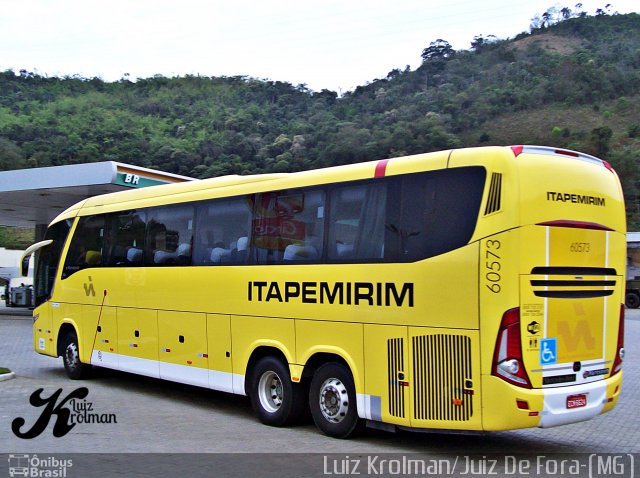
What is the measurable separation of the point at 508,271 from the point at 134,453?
4472mm

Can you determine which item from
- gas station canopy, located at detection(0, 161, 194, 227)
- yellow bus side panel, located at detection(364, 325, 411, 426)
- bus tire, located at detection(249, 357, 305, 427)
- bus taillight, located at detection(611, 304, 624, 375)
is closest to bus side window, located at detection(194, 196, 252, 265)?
bus tire, located at detection(249, 357, 305, 427)

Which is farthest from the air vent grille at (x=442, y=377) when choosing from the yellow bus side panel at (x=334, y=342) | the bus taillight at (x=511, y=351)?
the yellow bus side panel at (x=334, y=342)

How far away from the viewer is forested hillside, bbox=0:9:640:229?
74625mm

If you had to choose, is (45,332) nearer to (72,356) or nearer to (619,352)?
(72,356)

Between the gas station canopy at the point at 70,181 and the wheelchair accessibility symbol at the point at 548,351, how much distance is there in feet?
63.8

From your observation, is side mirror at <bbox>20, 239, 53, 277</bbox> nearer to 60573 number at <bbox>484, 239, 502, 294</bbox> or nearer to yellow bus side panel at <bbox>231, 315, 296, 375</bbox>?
yellow bus side panel at <bbox>231, 315, 296, 375</bbox>

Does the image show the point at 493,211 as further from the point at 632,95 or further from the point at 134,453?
the point at 632,95

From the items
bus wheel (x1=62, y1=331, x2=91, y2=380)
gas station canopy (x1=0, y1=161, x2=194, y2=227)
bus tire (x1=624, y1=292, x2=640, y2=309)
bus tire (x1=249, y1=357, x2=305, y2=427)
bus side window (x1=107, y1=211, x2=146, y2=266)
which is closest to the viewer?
bus tire (x1=249, y1=357, x2=305, y2=427)

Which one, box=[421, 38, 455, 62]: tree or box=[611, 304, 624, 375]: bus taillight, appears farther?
box=[421, 38, 455, 62]: tree

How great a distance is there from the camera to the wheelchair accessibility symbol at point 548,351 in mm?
7552

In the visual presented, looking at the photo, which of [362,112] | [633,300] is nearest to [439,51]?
[362,112]

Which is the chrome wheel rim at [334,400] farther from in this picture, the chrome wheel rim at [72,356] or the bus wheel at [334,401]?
the chrome wheel rim at [72,356]

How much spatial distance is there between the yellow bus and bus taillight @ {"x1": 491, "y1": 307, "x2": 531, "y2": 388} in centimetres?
1

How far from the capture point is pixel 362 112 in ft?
324
